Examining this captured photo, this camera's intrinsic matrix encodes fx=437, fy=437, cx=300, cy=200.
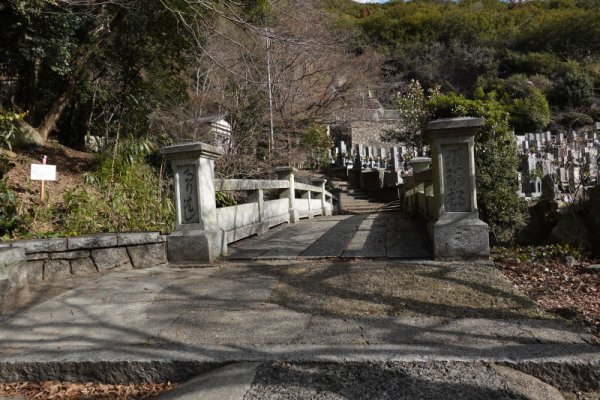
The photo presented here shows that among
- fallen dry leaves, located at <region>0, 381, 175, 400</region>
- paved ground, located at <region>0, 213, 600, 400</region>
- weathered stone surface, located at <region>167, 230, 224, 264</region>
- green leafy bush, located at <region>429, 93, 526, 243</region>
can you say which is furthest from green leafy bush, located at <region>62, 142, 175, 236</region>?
green leafy bush, located at <region>429, 93, 526, 243</region>

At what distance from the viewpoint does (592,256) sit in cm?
650

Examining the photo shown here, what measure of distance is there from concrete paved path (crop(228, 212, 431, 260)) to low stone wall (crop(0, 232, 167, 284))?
3.53 ft

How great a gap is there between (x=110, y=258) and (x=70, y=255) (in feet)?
1.47

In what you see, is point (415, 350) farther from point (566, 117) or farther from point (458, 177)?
point (566, 117)

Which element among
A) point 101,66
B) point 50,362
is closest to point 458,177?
point 50,362

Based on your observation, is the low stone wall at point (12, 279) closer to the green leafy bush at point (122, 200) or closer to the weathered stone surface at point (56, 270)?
the weathered stone surface at point (56, 270)

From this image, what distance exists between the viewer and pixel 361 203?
56.9 ft

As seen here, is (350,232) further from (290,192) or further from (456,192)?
(290,192)

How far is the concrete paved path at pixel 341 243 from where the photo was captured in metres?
5.67

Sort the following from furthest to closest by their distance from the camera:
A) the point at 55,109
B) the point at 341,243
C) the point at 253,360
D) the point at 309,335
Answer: the point at 55,109, the point at 341,243, the point at 309,335, the point at 253,360

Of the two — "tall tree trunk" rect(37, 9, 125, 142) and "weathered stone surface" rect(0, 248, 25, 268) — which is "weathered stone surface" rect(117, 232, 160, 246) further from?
"tall tree trunk" rect(37, 9, 125, 142)

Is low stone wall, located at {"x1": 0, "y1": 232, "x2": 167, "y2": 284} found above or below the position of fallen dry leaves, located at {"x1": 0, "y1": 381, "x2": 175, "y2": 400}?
above

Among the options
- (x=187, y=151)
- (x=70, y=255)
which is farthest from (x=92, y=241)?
(x=187, y=151)

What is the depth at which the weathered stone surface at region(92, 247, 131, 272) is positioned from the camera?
5120 mm
